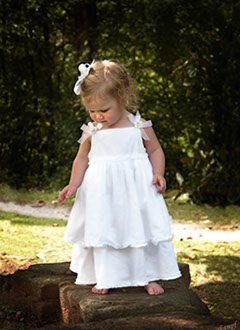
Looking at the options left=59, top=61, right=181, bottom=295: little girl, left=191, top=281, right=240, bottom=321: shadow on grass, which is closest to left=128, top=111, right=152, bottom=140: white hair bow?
left=59, top=61, right=181, bottom=295: little girl

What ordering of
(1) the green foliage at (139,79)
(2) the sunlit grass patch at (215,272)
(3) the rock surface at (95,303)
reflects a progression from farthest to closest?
1. (1) the green foliage at (139,79)
2. (2) the sunlit grass patch at (215,272)
3. (3) the rock surface at (95,303)

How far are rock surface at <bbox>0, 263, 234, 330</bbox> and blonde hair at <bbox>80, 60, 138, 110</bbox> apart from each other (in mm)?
1189

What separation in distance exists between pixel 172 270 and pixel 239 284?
4.34ft

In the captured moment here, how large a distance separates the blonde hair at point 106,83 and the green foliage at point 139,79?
14.9 ft

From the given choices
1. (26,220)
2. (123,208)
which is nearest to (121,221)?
(123,208)

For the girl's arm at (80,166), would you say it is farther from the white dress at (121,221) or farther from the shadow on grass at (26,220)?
the shadow on grass at (26,220)

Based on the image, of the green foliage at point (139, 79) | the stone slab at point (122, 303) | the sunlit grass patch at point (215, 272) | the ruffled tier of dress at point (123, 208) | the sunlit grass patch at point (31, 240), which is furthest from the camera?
the green foliage at point (139, 79)

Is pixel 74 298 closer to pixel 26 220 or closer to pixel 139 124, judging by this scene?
pixel 139 124

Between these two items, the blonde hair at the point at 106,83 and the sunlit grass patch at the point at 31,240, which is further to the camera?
the sunlit grass patch at the point at 31,240

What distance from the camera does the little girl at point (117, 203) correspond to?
257 cm

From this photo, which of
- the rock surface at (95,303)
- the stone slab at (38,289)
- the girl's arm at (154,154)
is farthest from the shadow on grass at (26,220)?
the girl's arm at (154,154)

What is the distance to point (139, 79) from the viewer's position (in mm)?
8195

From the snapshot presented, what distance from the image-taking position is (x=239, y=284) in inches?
146

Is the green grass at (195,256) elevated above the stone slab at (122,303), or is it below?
below
